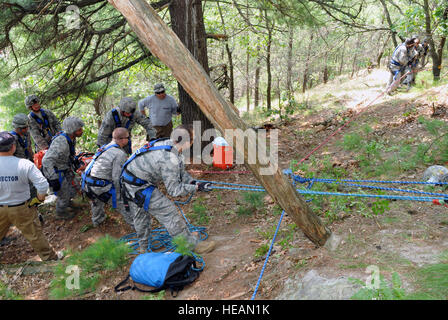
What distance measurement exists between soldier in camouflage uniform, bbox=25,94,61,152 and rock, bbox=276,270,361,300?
5.43 metres

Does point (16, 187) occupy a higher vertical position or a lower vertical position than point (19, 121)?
lower

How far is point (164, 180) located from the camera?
392 cm

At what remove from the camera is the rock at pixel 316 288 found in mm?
2461

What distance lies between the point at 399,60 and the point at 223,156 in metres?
6.87

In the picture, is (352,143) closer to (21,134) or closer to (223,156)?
(223,156)

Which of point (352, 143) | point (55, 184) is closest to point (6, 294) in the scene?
point (55, 184)

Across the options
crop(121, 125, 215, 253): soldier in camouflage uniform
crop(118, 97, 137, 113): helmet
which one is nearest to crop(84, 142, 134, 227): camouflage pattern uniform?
crop(121, 125, 215, 253): soldier in camouflage uniform

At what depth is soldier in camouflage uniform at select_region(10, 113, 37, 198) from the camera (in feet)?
17.6

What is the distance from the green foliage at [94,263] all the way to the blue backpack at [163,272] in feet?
1.23

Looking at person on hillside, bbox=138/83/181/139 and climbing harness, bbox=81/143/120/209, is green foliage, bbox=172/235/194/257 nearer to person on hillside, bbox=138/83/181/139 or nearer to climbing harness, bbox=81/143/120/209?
climbing harness, bbox=81/143/120/209

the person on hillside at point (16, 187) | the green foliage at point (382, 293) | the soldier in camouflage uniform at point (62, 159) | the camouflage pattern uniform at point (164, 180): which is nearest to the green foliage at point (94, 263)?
the camouflage pattern uniform at point (164, 180)
